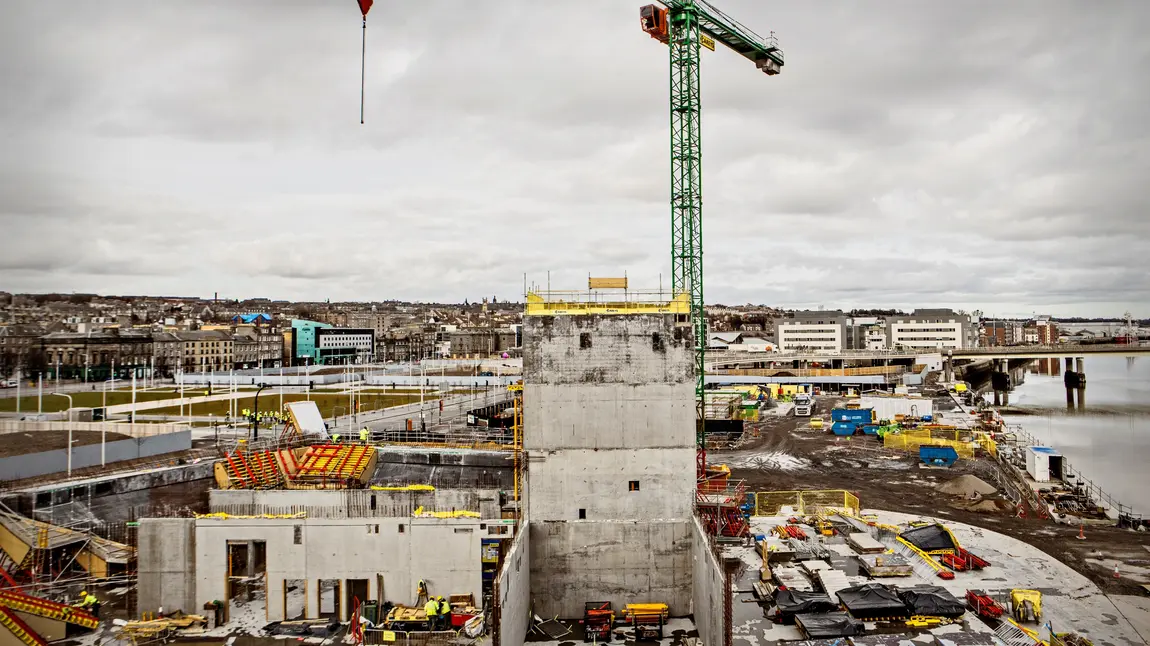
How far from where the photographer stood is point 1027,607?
59.9 ft

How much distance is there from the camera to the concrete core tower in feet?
67.2

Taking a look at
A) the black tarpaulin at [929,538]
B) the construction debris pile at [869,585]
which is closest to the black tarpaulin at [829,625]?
the construction debris pile at [869,585]

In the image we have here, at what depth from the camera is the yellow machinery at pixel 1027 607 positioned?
59.7 ft

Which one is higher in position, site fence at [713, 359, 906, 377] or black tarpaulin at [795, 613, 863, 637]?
site fence at [713, 359, 906, 377]

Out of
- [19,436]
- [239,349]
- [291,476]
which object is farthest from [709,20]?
[239,349]

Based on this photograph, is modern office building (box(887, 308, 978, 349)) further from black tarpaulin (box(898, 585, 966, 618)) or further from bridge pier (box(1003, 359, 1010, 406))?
black tarpaulin (box(898, 585, 966, 618))

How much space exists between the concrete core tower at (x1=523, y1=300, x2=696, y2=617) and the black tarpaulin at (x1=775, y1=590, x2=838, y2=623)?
9.66 feet

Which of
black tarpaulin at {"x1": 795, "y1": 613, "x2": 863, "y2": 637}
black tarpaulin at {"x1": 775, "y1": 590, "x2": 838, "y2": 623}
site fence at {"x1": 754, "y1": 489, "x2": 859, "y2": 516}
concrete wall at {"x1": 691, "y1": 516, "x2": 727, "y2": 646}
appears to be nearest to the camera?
concrete wall at {"x1": 691, "y1": 516, "x2": 727, "y2": 646}

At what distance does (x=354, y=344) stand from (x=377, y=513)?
432ft

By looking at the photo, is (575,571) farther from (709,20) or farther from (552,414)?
(709,20)

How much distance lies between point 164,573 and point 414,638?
832 cm

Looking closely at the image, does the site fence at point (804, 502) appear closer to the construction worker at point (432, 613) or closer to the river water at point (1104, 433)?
the construction worker at point (432, 613)

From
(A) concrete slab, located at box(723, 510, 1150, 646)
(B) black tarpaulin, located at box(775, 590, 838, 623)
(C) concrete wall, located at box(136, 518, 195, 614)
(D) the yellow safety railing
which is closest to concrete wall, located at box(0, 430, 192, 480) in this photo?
(C) concrete wall, located at box(136, 518, 195, 614)

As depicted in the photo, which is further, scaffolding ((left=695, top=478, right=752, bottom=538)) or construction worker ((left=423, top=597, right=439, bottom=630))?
scaffolding ((left=695, top=478, right=752, bottom=538))
